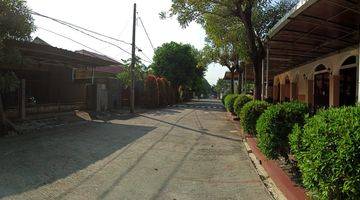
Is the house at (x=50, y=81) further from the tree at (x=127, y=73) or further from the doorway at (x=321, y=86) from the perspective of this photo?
the doorway at (x=321, y=86)

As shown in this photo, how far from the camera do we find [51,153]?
1091cm

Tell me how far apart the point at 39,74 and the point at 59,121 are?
210 inches

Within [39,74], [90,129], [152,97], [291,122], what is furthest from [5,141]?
[152,97]

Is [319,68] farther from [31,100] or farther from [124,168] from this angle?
[124,168]

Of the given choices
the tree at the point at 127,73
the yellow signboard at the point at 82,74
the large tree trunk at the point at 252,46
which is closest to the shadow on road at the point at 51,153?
the large tree trunk at the point at 252,46

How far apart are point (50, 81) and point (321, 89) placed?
14.1m

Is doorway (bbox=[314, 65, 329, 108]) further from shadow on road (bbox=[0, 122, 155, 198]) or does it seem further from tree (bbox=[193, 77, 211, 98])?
tree (bbox=[193, 77, 211, 98])

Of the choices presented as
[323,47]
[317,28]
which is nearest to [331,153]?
[317,28]

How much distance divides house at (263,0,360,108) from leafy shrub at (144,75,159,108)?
13.4 metres

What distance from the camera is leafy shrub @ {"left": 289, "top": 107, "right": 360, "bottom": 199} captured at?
13.8 ft

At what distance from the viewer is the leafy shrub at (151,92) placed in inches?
1473

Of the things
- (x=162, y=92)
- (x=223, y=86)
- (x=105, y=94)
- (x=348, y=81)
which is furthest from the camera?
(x=223, y=86)

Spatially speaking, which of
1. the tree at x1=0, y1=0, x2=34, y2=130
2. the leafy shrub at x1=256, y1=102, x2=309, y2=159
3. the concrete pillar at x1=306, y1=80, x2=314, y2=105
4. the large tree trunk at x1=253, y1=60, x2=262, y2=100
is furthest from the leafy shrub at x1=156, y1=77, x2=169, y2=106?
the leafy shrub at x1=256, y1=102, x2=309, y2=159

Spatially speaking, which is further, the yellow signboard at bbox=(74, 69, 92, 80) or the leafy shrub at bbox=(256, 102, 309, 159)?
the yellow signboard at bbox=(74, 69, 92, 80)
